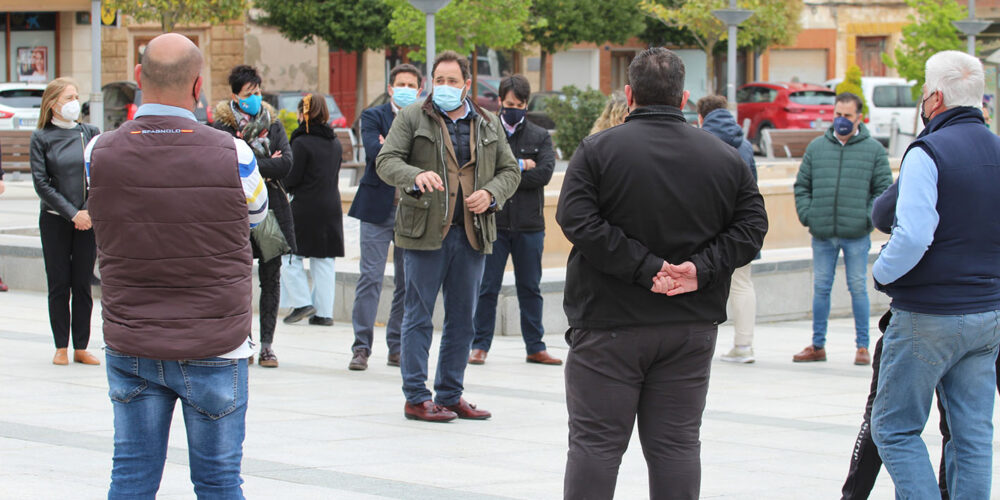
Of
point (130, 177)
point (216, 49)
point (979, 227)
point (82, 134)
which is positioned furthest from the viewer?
point (216, 49)

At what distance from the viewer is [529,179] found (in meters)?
8.84

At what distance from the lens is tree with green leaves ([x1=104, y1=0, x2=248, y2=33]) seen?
105 ft

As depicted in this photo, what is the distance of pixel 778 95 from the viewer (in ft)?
114

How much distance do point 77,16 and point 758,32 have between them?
19.0 meters

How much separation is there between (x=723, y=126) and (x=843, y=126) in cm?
81

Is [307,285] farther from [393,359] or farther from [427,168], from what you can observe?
[427,168]

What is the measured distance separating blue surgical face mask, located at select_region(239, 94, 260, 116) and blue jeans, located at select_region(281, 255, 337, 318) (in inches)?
82.3

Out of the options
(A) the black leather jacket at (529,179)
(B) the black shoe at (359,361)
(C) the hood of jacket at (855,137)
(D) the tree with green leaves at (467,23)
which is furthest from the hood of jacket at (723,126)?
(D) the tree with green leaves at (467,23)

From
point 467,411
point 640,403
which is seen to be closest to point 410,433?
point 467,411

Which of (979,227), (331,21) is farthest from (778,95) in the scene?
(979,227)

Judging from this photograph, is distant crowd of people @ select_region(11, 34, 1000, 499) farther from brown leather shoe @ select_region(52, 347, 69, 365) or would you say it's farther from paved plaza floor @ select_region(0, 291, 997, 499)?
brown leather shoe @ select_region(52, 347, 69, 365)

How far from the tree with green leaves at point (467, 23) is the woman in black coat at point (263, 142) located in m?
23.4

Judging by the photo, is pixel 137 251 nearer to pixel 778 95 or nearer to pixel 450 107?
pixel 450 107

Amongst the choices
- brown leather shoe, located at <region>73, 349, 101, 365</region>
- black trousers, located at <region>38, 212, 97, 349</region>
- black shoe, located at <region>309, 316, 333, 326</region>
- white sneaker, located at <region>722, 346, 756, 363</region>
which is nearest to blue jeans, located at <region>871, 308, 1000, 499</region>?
white sneaker, located at <region>722, 346, 756, 363</region>
